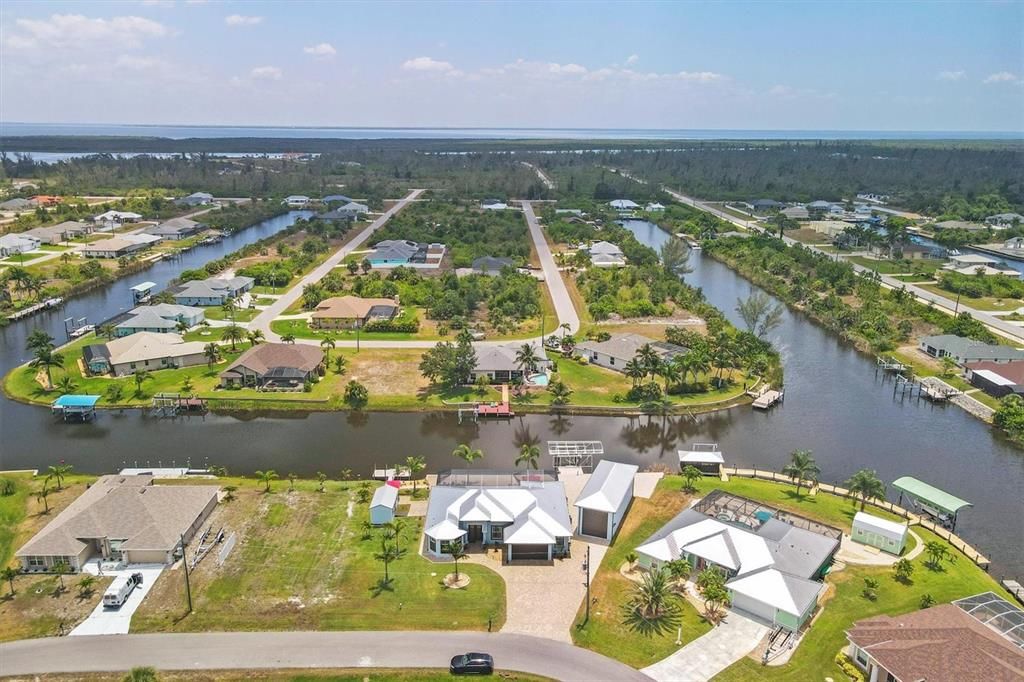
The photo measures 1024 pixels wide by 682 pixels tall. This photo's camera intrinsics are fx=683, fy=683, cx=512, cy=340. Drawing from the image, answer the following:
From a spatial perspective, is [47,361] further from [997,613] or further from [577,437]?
[997,613]

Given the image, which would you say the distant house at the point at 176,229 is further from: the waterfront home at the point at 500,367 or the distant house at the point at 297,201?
the waterfront home at the point at 500,367

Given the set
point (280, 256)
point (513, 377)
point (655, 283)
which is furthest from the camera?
point (280, 256)

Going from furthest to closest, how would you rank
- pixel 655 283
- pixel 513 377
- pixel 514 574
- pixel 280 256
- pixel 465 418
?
1. pixel 280 256
2. pixel 655 283
3. pixel 513 377
4. pixel 465 418
5. pixel 514 574

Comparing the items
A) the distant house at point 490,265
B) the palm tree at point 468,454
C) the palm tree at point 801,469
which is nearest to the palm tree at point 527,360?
the palm tree at point 468,454

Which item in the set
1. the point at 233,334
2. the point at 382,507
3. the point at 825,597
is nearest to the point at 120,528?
the point at 382,507

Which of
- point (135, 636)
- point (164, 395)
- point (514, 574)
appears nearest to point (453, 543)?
point (514, 574)

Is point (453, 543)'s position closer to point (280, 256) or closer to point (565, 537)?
point (565, 537)

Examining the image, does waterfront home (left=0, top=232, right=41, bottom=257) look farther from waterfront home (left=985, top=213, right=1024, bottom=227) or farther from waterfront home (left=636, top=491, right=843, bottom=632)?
waterfront home (left=985, top=213, right=1024, bottom=227)
